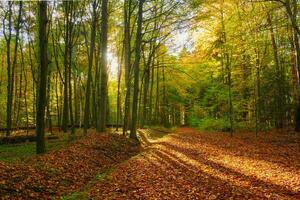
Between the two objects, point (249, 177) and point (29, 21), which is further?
point (29, 21)

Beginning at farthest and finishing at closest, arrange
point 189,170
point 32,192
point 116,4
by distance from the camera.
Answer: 1. point 116,4
2. point 189,170
3. point 32,192

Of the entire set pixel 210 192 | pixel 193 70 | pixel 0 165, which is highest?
pixel 193 70

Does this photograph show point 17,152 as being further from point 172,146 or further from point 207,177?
point 207,177

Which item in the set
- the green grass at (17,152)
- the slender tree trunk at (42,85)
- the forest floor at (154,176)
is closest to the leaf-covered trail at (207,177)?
the forest floor at (154,176)

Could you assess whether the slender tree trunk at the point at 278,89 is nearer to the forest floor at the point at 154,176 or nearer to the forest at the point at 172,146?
the forest at the point at 172,146

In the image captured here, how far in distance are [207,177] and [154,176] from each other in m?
1.68

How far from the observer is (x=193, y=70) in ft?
139

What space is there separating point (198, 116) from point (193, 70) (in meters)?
6.77

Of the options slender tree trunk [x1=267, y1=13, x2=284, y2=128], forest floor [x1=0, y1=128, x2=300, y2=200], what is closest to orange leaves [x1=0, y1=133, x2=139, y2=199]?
forest floor [x1=0, y1=128, x2=300, y2=200]

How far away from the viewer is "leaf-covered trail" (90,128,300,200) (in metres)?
7.36

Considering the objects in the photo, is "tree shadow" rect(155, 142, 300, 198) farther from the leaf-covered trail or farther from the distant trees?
the distant trees

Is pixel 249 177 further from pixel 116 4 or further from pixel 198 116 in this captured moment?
pixel 198 116

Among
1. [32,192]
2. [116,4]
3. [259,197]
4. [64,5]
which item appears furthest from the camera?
[116,4]

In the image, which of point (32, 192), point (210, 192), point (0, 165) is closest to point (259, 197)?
point (210, 192)
